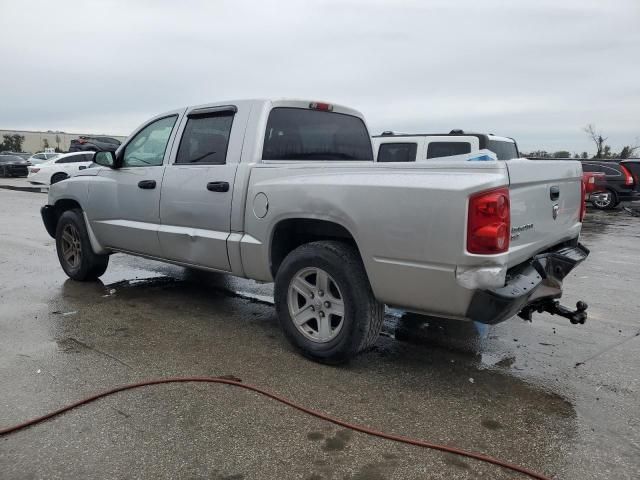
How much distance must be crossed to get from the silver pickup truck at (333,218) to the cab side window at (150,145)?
0.02 meters

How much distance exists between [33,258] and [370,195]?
20.6ft

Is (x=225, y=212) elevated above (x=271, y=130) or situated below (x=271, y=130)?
below

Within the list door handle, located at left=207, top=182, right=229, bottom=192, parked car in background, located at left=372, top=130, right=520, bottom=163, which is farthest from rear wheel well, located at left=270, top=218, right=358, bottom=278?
parked car in background, located at left=372, top=130, right=520, bottom=163

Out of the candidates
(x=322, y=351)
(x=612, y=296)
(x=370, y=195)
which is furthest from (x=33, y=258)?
(x=612, y=296)

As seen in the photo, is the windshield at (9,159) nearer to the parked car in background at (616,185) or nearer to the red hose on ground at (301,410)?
the parked car in background at (616,185)

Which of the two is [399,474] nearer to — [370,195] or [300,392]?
[300,392]

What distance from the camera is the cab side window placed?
5.27 m

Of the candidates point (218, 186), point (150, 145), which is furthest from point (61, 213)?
point (218, 186)

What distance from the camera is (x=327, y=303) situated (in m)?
3.88

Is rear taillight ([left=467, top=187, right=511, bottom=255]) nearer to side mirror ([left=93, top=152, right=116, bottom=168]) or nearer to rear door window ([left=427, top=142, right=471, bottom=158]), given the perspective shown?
side mirror ([left=93, top=152, right=116, bottom=168])

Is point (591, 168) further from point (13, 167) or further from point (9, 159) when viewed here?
point (9, 159)

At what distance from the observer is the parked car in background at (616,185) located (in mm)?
17328

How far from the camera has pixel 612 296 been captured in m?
6.10

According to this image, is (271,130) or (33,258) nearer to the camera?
(271,130)
